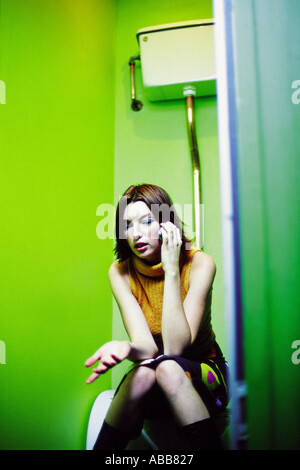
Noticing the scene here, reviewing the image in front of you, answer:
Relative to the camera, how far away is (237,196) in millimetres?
520

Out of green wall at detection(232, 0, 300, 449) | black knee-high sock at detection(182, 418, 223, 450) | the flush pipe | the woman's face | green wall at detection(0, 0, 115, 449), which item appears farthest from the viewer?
the flush pipe

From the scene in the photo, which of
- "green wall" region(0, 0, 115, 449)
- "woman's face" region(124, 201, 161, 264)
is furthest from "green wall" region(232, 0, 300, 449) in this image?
"green wall" region(0, 0, 115, 449)

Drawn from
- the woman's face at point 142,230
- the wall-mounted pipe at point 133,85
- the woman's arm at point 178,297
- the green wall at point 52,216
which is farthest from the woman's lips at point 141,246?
the wall-mounted pipe at point 133,85

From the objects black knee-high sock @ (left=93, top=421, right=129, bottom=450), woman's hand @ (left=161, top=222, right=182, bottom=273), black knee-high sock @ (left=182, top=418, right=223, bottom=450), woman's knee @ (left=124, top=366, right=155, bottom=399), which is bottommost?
black knee-high sock @ (left=93, top=421, right=129, bottom=450)

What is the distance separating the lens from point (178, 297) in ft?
3.16

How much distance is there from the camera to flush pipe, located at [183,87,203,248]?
1.54 m

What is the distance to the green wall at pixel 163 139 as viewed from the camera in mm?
1588

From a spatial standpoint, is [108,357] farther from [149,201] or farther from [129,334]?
[149,201]

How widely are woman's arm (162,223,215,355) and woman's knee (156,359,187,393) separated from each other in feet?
0.27

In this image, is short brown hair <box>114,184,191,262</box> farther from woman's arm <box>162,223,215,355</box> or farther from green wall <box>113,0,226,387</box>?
green wall <box>113,0,226,387</box>

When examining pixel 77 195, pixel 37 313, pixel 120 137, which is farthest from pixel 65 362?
pixel 120 137

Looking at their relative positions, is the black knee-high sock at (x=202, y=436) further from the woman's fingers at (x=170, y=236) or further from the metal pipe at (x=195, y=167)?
the metal pipe at (x=195, y=167)

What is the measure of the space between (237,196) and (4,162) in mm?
672

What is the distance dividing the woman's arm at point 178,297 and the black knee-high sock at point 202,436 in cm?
20
